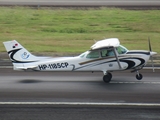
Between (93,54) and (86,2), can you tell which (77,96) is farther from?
(86,2)

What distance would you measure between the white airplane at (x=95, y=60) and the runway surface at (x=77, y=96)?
0.76 m

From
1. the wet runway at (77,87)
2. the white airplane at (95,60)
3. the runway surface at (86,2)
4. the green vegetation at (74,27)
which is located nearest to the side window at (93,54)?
the white airplane at (95,60)

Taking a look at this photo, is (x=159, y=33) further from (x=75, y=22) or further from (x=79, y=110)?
(x=79, y=110)

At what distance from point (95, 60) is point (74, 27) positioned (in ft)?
54.7

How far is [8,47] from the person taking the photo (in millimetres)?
22875

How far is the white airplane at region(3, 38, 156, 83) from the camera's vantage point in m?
22.7

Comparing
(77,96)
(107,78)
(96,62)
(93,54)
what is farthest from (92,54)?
(77,96)

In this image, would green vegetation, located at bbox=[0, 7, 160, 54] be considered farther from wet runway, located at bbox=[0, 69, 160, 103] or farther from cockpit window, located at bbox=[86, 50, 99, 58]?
cockpit window, located at bbox=[86, 50, 99, 58]

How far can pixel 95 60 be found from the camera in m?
23.0

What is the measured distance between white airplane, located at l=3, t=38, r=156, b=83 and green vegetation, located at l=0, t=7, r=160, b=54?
8.04 meters

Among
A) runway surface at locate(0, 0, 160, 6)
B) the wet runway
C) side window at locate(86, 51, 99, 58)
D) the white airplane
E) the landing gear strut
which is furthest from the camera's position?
runway surface at locate(0, 0, 160, 6)

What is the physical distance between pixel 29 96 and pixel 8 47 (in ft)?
11.7

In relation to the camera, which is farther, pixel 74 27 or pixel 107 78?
pixel 74 27

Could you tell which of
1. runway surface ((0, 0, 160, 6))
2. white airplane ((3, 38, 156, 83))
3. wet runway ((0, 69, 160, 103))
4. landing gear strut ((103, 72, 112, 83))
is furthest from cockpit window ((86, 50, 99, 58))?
runway surface ((0, 0, 160, 6))
